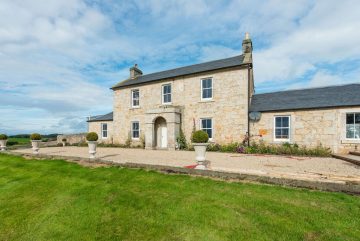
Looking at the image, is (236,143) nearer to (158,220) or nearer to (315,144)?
(315,144)

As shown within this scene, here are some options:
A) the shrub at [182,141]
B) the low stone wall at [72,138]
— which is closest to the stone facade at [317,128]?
the shrub at [182,141]

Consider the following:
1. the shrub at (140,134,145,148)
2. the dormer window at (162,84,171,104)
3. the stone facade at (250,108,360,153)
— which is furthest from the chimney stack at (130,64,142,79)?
the stone facade at (250,108,360,153)

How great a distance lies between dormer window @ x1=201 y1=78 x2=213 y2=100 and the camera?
16672 millimetres

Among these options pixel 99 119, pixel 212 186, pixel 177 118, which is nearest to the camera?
pixel 212 186

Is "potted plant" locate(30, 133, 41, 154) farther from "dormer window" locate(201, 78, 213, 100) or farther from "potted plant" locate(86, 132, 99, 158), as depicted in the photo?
"dormer window" locate(201, 78, 213, 100)

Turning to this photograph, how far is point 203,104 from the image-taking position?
1677 cm

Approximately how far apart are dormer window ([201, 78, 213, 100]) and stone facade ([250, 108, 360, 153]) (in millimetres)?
4597

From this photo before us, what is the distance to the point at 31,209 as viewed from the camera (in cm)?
518

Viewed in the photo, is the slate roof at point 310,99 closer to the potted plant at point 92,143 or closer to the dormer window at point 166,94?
the dormer window at point 166,94

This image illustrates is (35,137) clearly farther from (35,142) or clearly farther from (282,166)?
(282,166)

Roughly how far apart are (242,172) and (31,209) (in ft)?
20.2

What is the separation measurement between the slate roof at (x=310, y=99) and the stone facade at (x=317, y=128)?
14.6 inches

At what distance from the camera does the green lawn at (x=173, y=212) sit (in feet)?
12.0

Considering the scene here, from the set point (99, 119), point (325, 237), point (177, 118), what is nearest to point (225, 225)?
point (325, 237)
